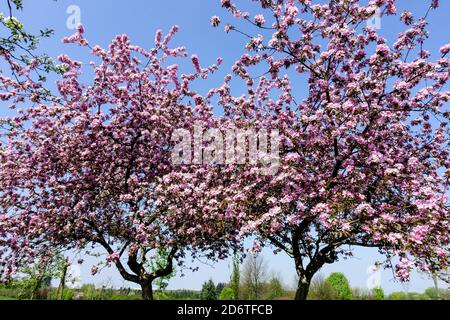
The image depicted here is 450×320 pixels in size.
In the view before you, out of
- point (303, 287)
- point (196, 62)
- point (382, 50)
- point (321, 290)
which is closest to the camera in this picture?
point (382, 50)

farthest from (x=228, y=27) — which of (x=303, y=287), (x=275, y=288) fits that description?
(x=275, y=288)

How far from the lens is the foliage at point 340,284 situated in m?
44.5

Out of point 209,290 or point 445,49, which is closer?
point 445,49

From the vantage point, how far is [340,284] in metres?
45.1

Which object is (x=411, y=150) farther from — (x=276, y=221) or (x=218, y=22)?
(x=218, y=22)

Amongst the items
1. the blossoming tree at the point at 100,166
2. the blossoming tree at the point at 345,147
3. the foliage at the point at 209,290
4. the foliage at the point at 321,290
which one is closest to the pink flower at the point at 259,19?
the blossoming tree at the point at 345,147

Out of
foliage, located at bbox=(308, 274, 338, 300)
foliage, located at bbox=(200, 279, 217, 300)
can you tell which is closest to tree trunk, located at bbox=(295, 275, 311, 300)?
foliage, located at bbox=(308, 274, 338, 300)

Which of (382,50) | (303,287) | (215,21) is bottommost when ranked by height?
(303,287)

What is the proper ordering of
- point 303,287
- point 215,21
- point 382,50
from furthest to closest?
point 303,287 < point 215,21 < point 382,50

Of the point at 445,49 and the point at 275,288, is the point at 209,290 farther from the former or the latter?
the point at 445,49

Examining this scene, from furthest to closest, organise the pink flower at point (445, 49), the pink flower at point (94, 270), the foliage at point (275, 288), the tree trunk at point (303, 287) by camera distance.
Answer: the foliage at point (275, 288), the pink flower at point (94, 270), the tree trunk at point (303, 287), the pink flower at point (445, 49)

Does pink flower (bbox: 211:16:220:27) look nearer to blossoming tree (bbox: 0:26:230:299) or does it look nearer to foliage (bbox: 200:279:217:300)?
blossoming tree (bbox: 0:26:230:299)

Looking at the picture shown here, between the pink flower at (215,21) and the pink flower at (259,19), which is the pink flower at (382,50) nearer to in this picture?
the pink flower at (259,19)
